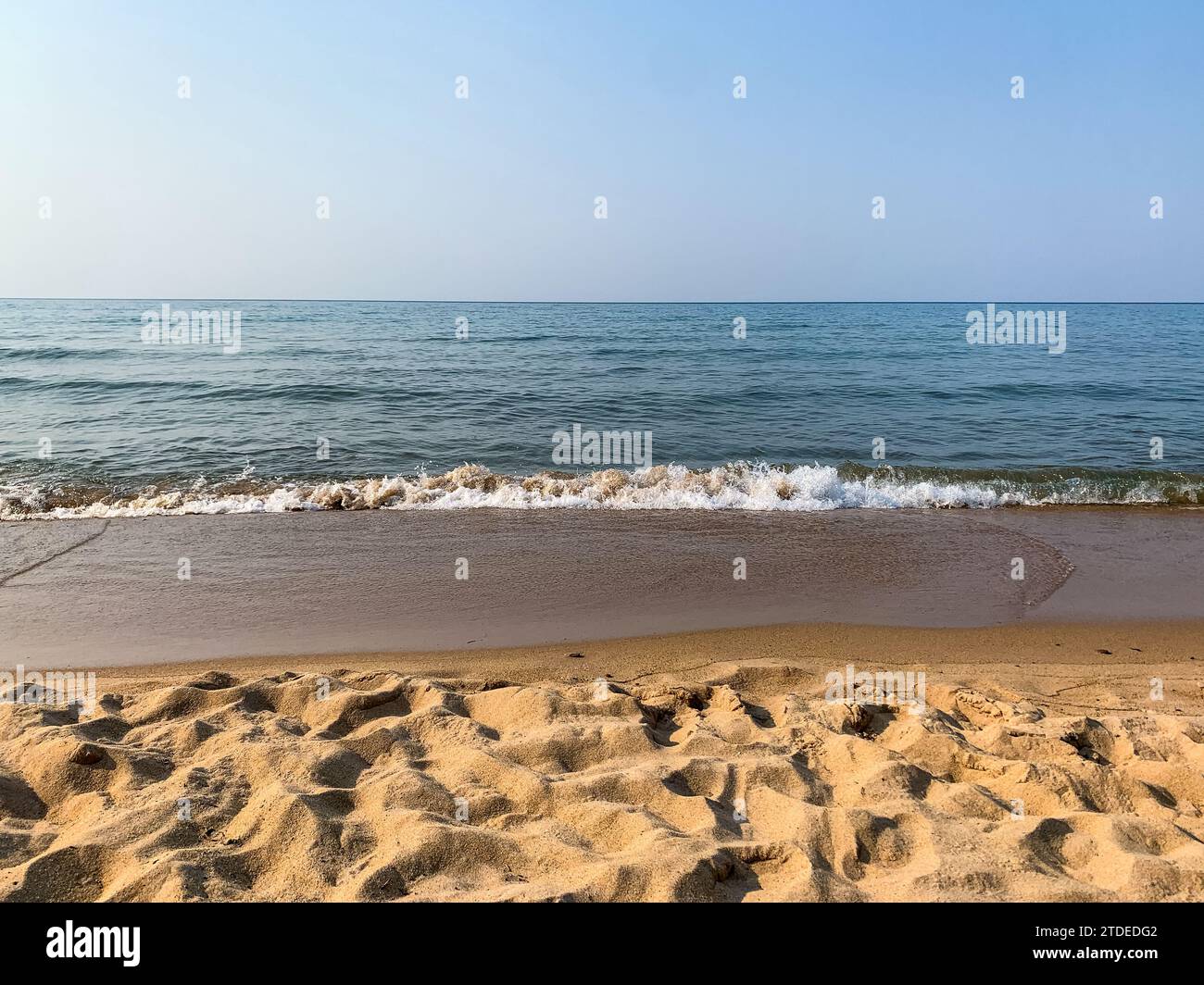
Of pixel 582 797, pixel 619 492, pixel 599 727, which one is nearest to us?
pixel 582 797

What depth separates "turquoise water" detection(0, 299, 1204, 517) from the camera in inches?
417

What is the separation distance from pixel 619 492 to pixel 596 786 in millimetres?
7171

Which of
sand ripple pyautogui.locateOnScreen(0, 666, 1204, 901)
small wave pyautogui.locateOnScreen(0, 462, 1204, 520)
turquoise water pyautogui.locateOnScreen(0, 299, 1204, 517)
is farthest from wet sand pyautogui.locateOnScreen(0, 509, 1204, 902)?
turquoise water pyautogui.locateOnScreen(0, 299, 1204, 517)

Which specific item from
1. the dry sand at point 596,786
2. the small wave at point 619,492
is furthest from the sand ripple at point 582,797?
the small wave at point 619,492

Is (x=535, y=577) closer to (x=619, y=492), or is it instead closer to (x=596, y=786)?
(x=619, y=492)

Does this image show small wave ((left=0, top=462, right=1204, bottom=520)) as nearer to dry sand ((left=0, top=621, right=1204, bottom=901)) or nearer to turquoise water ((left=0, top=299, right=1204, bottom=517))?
turquoise water ((left=0, top=299, right=1204, bottom=517))

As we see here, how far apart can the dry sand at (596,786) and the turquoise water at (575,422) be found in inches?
216

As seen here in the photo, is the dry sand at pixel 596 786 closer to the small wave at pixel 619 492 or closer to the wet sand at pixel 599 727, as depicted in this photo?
the wet sand at pixel 599 727

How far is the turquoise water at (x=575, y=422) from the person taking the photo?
10602 mm

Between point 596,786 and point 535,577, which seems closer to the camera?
point 596,786

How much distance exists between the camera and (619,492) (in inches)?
415

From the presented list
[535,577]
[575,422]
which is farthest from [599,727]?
[575,422]
